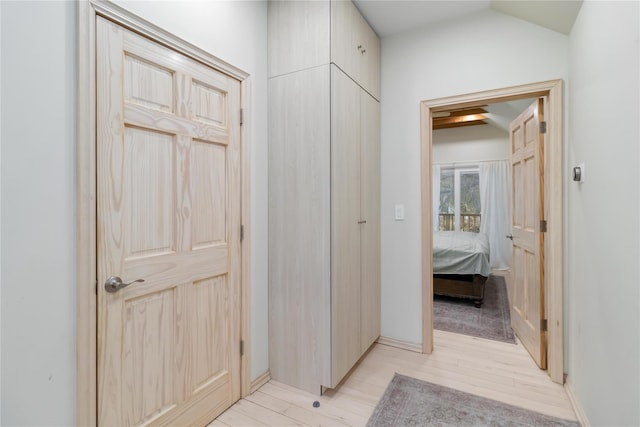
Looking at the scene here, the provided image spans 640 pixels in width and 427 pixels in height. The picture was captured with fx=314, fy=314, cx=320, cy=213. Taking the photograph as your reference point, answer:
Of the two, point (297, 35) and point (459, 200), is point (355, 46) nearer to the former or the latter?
Answer: point (297, 35)

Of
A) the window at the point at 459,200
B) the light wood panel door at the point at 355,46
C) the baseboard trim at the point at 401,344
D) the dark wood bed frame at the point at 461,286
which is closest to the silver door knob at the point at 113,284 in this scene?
the light wood panel door at the point at 355,46

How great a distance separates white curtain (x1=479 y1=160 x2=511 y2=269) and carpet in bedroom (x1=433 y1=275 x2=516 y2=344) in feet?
6.29

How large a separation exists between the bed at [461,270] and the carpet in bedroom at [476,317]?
130mm

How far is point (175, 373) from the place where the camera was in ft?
5.36

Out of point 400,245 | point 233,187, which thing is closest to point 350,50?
point 233,187

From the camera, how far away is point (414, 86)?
2.74 metres

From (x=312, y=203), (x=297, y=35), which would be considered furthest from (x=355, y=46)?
(x=312, y=203)

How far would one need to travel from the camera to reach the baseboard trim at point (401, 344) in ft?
8.89

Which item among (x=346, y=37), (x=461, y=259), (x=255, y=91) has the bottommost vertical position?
(x=461, y=259)

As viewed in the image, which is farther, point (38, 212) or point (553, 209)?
point (553, 209)

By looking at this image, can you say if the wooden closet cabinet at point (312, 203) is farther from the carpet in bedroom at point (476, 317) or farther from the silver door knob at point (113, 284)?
the carpet in bedroom at point (476, 317)

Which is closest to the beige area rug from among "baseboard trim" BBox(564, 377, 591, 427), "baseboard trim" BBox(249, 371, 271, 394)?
"baseboard trim" BBox(564, 377, 591, 427)

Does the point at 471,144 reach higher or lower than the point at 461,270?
higher

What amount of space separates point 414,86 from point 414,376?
235 cm
